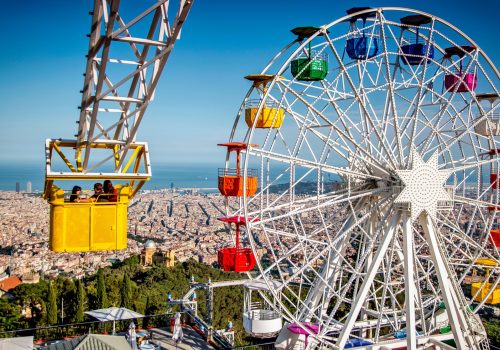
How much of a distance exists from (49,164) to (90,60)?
173 cm

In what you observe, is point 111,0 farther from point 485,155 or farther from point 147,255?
point 147,255

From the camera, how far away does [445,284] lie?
37.1 feet

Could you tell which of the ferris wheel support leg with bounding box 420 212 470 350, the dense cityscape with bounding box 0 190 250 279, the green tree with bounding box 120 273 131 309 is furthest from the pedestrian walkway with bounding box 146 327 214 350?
the dense cityscape with bounding box 0 190 250 279

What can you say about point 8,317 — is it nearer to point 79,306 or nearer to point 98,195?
point 79,306

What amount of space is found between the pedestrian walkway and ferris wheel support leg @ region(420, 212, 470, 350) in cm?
500

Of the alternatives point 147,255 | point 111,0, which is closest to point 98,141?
point 111,0

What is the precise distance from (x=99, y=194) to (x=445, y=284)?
6886 mm

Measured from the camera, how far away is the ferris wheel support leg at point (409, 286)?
422 inches

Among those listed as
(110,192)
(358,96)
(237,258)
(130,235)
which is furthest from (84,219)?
(130,235)

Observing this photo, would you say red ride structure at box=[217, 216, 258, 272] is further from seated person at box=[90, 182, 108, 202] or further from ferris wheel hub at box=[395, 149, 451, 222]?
seated person at box=[90, 182, 108, 202]

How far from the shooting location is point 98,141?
7.95 m

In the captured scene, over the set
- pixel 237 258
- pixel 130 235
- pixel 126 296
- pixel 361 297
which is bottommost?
pixel 130 235

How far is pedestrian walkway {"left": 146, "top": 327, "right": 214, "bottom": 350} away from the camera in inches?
502

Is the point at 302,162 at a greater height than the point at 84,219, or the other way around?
the point at 302,162
